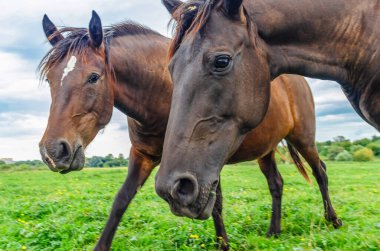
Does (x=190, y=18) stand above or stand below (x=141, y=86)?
above

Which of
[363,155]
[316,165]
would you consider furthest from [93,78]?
[363,155]

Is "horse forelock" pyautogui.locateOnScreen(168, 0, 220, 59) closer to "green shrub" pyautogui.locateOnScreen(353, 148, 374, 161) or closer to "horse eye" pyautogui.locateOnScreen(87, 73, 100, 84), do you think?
"horse eye" pyautogui.locateOnScreen(87, 73, 100, 84)

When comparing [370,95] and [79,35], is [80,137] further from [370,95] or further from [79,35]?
[370,95]

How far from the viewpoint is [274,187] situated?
19.6 feet

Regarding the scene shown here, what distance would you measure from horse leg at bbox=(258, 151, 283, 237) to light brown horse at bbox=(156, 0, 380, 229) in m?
2.55

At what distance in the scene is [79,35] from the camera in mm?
4473

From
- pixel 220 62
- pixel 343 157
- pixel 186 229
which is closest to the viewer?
pixel 220 62

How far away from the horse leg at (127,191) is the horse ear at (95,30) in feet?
3.99

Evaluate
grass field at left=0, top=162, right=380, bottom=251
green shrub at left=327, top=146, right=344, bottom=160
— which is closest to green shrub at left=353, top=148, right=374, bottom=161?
green shrub at left=327, top=146, right=344, bottom=160

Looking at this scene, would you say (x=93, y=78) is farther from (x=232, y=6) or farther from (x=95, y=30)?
(x=232, y=6)

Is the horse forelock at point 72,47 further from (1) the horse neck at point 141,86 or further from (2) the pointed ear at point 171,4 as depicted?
(2) the pointed ear at point 171,4

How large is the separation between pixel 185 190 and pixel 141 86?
2374 mm

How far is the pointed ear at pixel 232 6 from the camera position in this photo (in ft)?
8.63

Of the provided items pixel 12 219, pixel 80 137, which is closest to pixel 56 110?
pixel 80 137
